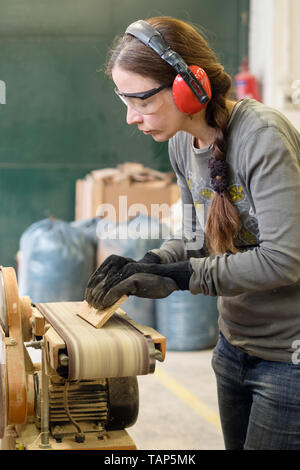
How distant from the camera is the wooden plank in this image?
1394 mm

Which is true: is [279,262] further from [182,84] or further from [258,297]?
[182,84]

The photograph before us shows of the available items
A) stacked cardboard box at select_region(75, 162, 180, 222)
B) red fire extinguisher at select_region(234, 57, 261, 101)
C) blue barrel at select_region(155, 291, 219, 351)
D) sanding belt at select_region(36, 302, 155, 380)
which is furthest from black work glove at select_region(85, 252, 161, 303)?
red fire extinguisher at select_region(234, 57, 261, 101)

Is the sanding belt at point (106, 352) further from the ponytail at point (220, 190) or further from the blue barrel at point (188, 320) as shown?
the blue barrel at point (188, 320)

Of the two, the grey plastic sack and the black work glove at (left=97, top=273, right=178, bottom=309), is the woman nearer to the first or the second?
the black work glove at (left=97, top=273, right=178, bottom=309)

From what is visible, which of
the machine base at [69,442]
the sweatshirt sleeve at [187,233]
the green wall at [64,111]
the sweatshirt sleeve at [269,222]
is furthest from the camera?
the green wall at [64,111]

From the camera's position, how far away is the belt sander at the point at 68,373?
1.32 meters

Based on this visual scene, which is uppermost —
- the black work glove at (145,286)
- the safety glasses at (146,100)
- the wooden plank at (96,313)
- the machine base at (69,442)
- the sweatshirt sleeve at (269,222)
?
the safety glasses at (146,100)

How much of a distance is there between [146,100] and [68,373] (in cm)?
64

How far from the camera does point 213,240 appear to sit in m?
1.47

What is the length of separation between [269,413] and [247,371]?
0.43 ft

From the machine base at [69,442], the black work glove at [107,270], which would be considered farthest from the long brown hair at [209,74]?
the machine base at [69,442]

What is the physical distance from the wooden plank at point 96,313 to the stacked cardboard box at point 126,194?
3351mm

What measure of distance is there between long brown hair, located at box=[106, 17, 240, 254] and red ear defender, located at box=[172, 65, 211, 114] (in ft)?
0.12
